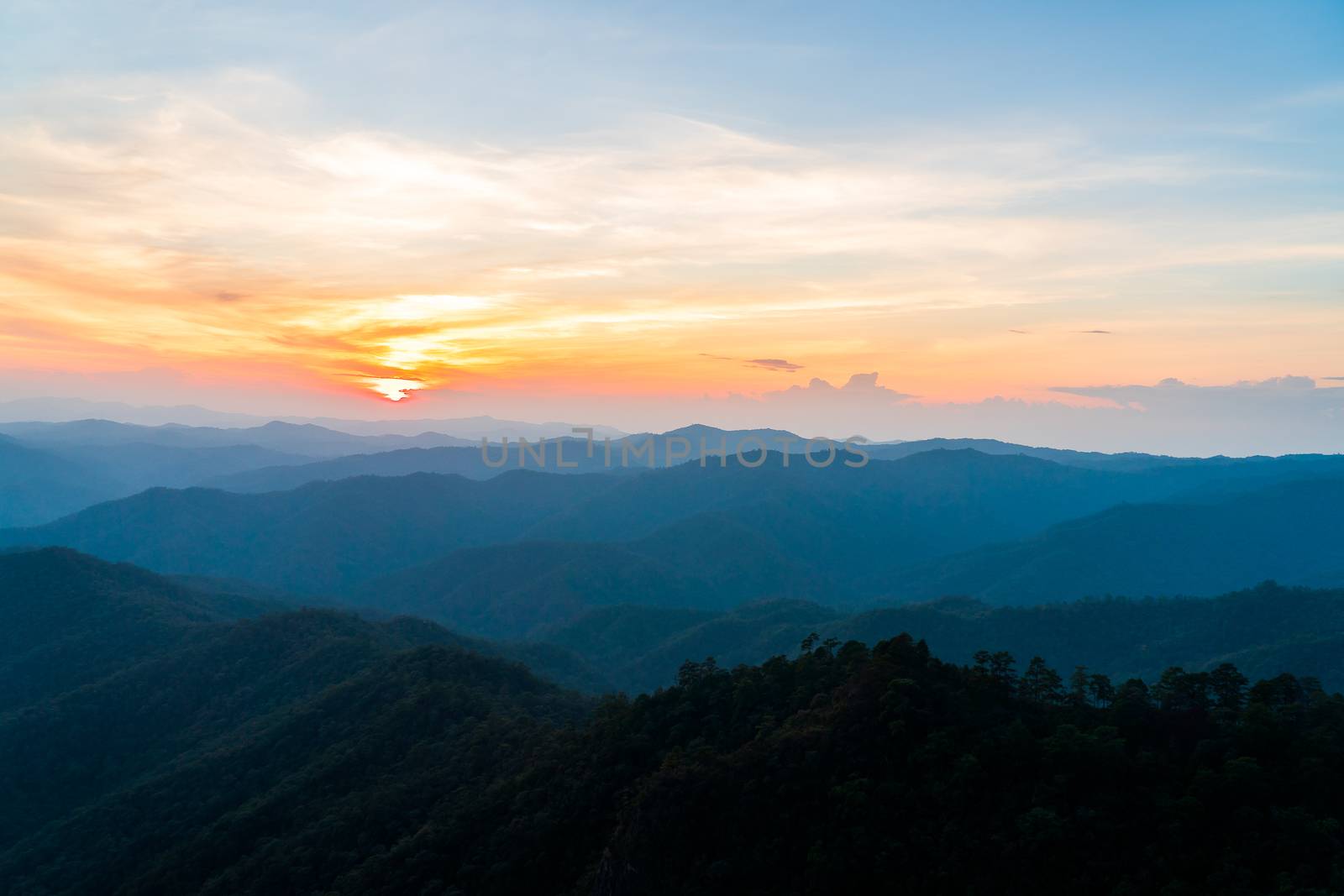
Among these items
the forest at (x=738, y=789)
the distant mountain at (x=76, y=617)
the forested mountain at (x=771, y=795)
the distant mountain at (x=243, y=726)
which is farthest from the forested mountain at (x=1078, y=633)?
the forested mountain at (x=771, y=795)

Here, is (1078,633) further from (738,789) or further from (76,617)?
(76,617)

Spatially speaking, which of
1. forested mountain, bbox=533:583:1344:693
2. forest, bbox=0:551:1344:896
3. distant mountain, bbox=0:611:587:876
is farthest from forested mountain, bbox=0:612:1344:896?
forested mountain, bbox=533:583:1344:693

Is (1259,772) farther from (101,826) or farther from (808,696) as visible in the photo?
(101,826)

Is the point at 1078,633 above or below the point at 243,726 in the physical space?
below

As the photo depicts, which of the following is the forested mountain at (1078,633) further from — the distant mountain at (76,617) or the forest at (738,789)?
the forest at (738,789)

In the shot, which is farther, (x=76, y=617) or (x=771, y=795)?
(x=76, y=617)

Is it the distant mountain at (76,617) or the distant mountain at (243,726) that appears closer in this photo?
the distant mountain at (243,726)

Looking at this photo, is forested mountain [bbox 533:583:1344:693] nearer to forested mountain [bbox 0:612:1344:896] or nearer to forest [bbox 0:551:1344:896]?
forest [bbox 0:551:1344:896]

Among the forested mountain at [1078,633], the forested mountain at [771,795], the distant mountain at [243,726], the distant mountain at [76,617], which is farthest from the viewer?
the forested mountain at [1078,633]

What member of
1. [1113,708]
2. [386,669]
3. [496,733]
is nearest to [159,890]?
[496,733]

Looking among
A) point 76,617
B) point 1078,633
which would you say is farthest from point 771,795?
point 76,617

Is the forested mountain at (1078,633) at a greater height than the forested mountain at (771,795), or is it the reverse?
the forested mountain at (771,795)
